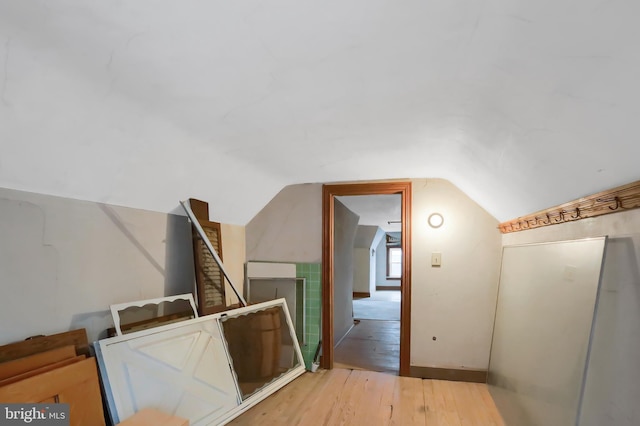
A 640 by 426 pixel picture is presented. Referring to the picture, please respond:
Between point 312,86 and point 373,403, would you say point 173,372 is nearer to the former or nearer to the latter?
point 373,403

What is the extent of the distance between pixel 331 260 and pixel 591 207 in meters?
2.25

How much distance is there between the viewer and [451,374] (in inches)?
119

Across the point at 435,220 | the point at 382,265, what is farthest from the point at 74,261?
the point at 382,265

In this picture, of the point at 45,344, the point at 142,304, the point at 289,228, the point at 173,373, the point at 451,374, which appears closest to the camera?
the point at 45,344

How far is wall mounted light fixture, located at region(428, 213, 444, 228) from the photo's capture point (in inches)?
123

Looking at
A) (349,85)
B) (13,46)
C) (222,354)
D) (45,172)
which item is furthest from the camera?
(222,354)

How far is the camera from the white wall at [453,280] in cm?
299

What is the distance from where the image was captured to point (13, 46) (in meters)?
1.06

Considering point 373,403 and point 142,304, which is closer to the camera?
point 142,304

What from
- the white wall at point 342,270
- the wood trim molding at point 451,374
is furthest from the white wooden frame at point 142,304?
the wood trim molding at point 451,374

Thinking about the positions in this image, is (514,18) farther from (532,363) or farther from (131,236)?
(131,236)

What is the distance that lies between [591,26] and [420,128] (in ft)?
3.81

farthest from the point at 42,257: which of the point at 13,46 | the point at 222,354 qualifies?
the point at 222,354

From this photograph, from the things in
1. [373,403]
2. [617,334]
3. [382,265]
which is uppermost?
[617,334]
